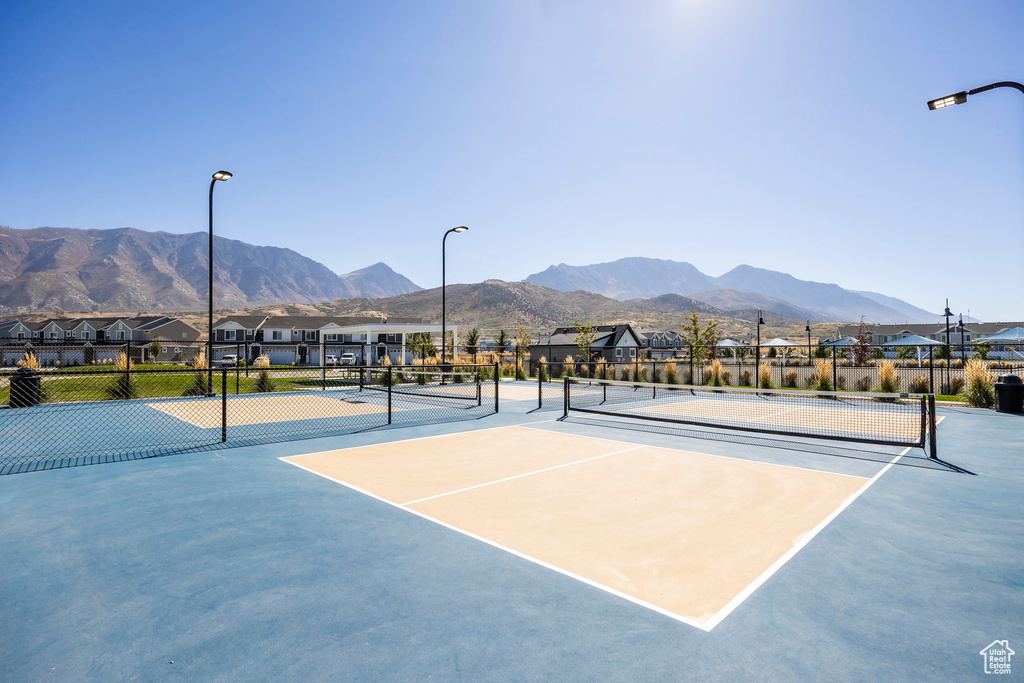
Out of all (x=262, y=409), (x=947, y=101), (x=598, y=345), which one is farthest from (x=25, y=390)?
(x=598, y=345)

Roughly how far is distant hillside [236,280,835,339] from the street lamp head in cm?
11129

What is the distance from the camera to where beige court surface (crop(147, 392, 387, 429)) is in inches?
539

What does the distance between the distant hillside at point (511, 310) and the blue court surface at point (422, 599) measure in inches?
4487

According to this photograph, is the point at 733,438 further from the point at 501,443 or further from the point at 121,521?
the point at 121,521

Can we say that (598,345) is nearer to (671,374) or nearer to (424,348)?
(424,348)

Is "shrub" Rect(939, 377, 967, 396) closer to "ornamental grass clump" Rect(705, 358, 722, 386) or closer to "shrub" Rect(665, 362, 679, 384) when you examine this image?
"ornamental grass clump" Rect(705, 358, 722, 386)

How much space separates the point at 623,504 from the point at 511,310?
5268 inches

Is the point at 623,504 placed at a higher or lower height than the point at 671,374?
lower

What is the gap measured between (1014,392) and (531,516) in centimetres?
1683

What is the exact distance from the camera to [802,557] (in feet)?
14.9

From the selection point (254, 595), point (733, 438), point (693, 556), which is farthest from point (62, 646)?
point (733, 438)

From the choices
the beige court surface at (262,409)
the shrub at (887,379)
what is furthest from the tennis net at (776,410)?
the beige court surface at (262,409)

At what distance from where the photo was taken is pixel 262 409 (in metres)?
16.0

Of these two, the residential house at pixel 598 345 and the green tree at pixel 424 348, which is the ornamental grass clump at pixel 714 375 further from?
the green tree at pixel 424 348
